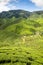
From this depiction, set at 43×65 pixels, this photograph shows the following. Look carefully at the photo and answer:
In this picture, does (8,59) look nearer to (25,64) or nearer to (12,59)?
(12,59)

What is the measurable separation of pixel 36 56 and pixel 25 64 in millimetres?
29562

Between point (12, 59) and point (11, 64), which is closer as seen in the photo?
point (11, 64)

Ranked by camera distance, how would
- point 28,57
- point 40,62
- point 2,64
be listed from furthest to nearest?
point 28,57, point 40,62, point 2,64

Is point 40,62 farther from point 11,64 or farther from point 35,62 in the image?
point 11,64

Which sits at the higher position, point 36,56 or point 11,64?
point 11,64

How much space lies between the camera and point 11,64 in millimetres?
144750

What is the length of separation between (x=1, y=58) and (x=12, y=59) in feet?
34.9

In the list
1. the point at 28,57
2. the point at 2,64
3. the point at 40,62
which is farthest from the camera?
the point at 28,57

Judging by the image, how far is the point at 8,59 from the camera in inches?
6314

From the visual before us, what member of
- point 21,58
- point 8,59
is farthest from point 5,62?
point 21,58

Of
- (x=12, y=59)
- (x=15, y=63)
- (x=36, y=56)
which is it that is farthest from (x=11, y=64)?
(x=36, y=56)

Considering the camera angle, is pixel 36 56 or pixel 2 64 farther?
pixel 36 56

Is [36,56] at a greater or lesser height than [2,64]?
lesser

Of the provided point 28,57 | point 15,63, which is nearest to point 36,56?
point 28,57
